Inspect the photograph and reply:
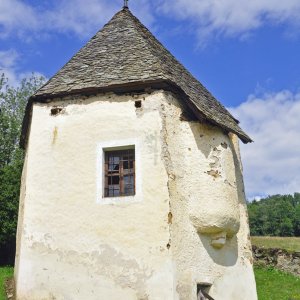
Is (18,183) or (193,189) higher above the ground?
(18,183)

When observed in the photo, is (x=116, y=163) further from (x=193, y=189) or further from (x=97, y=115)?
(x=193, y=189)

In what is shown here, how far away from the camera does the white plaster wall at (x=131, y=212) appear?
9.67 metres

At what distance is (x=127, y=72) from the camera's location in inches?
448

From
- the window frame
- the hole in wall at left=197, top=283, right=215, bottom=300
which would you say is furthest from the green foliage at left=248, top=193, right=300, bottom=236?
the window frame

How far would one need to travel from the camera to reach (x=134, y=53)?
40.7 ft

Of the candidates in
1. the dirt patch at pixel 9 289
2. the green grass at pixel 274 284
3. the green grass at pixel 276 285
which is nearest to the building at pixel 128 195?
the dirt patch at pixel 9 289

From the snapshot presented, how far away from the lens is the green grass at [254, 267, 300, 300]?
52.4 feet

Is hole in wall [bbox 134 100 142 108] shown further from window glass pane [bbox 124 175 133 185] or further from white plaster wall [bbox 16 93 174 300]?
window glass pane [bbox 124 175 133 185]

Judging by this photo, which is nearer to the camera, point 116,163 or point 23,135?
point 116,163

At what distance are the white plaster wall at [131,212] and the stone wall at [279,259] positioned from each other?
989 cm

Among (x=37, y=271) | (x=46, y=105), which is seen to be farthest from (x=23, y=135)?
(x=37, y=271)

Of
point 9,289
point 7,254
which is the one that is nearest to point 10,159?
point 7,254

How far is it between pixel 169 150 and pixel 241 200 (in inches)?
142

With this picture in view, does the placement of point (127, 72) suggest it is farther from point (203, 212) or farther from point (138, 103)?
point (203, 212)
